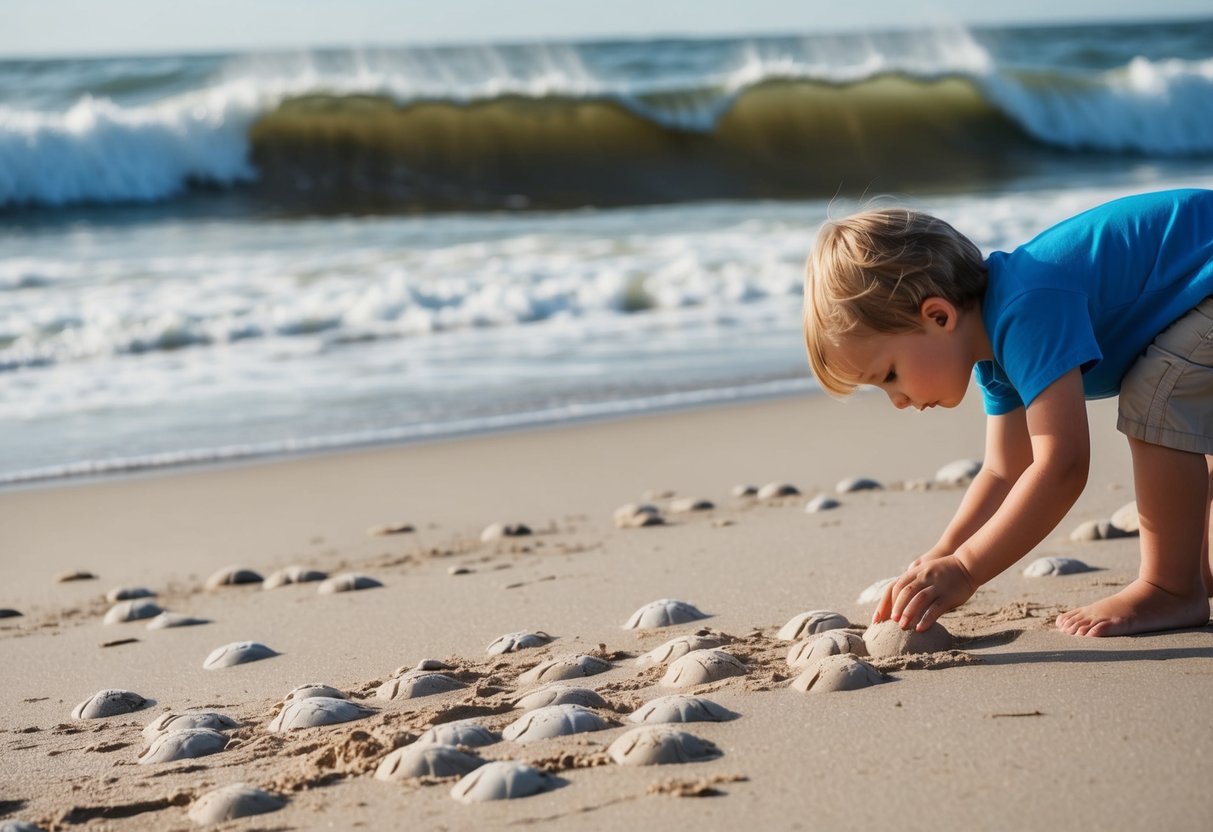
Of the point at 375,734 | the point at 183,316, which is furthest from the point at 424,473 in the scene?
the point at 183,316

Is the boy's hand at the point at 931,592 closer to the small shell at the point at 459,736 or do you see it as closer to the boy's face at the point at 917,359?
the boy's face at the point at 917,359

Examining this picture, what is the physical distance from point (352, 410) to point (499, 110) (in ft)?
53.4

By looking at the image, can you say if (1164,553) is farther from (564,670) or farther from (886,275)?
(564,670)

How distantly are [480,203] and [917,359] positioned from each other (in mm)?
16496

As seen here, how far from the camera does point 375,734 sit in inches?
97.6

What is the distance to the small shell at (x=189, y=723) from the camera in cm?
265

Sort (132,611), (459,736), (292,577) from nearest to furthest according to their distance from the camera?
(459,736), (132,611), (292,577)

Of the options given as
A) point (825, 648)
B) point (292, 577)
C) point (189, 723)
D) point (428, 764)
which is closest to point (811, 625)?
point (825, 648)

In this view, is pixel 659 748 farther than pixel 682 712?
No

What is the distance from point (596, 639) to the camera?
325cm

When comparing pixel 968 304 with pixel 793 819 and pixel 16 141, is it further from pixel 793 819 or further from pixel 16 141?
pixel 16 141

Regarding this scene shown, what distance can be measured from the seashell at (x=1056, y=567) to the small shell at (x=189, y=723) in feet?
6.40

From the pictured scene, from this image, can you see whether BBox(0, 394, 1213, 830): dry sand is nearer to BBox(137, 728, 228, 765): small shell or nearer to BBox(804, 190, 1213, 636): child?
BBox(137, 728, 228, 765): small shell

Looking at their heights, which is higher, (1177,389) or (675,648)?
(1177,389)
